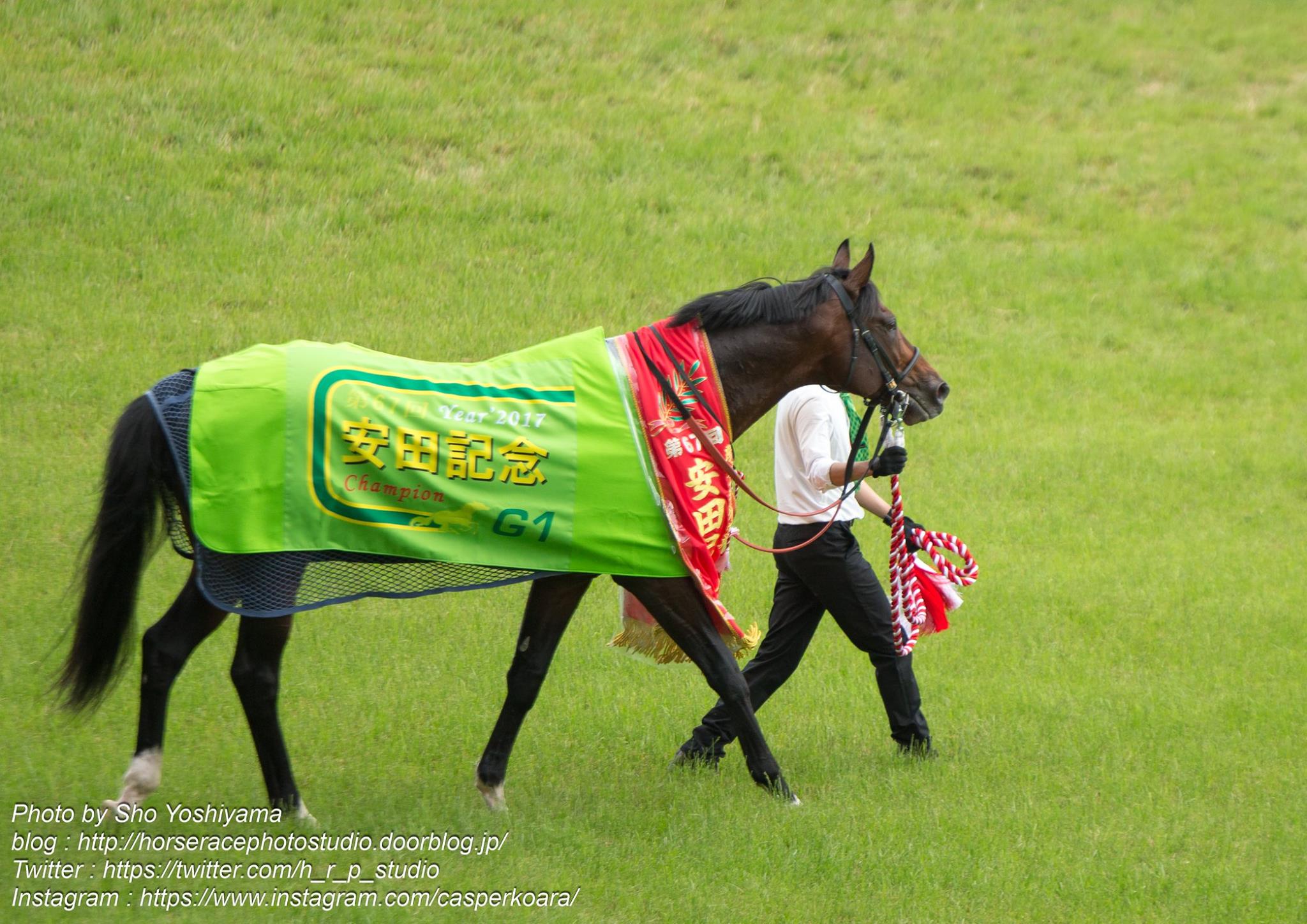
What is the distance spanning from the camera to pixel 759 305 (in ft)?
17.8

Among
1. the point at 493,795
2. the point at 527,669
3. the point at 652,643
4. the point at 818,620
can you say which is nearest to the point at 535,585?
the point at 527,669

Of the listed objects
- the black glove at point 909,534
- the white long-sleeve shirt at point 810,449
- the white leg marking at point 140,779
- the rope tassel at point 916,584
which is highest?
the white long-sleeve shirt at point 810,449

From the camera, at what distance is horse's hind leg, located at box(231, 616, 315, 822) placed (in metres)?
5.03

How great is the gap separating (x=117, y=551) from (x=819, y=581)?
304 cm

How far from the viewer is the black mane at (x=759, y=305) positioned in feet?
17.7

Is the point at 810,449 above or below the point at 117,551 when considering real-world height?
above

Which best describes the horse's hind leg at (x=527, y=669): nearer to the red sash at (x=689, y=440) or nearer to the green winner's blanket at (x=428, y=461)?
the green winner's blanket at (x=428, y=461)

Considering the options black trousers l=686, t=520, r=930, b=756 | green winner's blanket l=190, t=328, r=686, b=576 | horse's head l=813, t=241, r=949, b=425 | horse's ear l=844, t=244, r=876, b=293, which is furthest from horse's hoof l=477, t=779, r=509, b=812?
horse's ear l=844, t=244, r=876, b=293

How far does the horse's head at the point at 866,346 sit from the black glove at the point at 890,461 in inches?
11.0

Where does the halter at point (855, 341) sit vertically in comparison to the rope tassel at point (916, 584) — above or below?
above

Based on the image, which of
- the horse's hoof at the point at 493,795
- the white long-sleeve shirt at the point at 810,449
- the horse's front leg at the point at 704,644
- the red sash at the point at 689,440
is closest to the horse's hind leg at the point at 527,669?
the horse's hoof at the point at 493,795

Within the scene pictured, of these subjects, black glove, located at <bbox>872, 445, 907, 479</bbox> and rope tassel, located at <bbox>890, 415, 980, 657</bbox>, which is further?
rope tassel, located at <bbox>890, 415, 980, 657</bbox>

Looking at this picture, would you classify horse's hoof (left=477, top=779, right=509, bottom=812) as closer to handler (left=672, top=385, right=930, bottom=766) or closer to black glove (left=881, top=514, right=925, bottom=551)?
handler (left=672, top=385, right=930, bottom=766)

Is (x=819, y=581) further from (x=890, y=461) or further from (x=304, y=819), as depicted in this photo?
(x=304, y=819)
